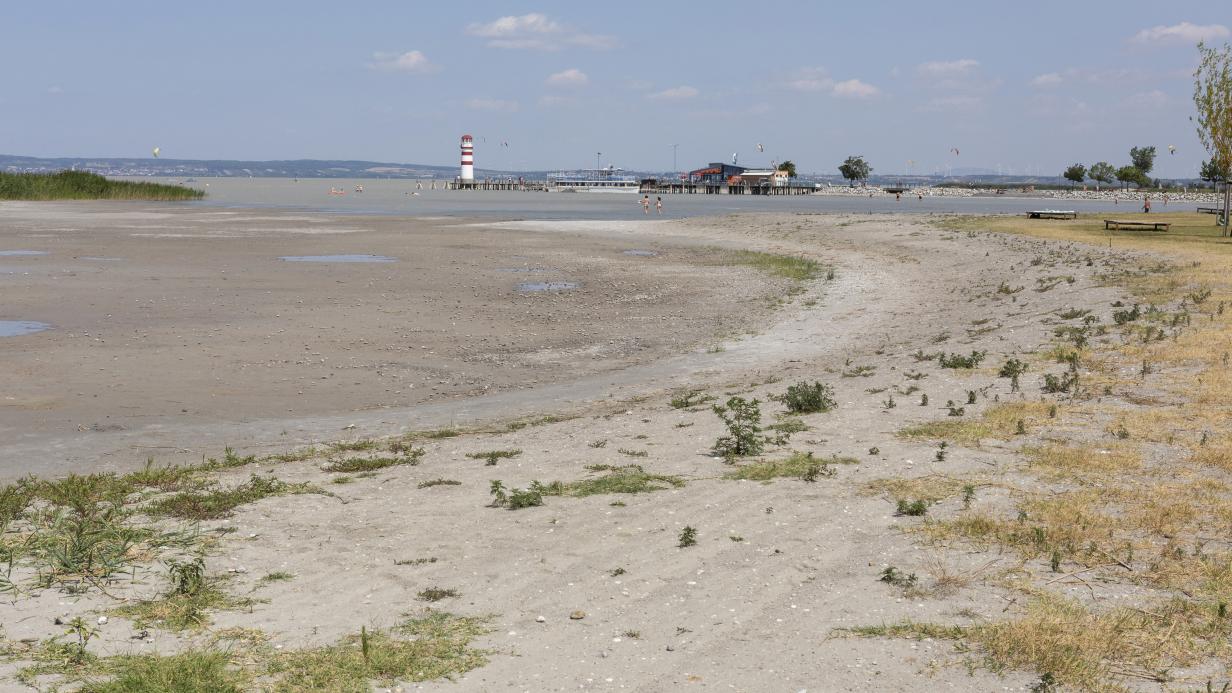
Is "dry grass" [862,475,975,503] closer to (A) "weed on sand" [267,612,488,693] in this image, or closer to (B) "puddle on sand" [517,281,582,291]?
(A) "weed on sand" [267,612,488,693]

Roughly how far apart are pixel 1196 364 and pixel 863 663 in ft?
37.7

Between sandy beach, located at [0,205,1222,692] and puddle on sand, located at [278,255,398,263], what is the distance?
9.37ft

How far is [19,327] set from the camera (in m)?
22.8

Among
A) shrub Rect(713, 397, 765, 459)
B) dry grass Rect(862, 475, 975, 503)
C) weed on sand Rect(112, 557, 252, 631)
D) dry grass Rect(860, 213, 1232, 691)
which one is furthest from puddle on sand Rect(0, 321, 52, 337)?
dry grass Rect(862, 475, 975, 503)

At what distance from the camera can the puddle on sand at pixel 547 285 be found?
3192 centimetres

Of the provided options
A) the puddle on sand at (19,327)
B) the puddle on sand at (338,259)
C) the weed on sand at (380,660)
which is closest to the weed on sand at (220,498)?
the weed on sand at (380,660)

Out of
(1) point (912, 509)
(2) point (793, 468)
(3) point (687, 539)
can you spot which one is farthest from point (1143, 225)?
(3) point (687, 539)

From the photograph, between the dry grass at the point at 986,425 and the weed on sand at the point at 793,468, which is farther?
the dry grass at the point at 986,425

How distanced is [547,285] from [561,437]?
19.5 m

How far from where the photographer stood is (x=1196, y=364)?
15.6 meters

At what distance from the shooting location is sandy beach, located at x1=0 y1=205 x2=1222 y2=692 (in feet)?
24.2

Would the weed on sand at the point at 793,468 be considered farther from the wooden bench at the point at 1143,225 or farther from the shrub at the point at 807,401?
the wooden bench at the point at 1143,225

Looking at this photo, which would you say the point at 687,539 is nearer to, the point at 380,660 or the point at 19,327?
the point at 380,660

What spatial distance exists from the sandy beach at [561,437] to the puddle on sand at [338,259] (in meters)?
2.85
